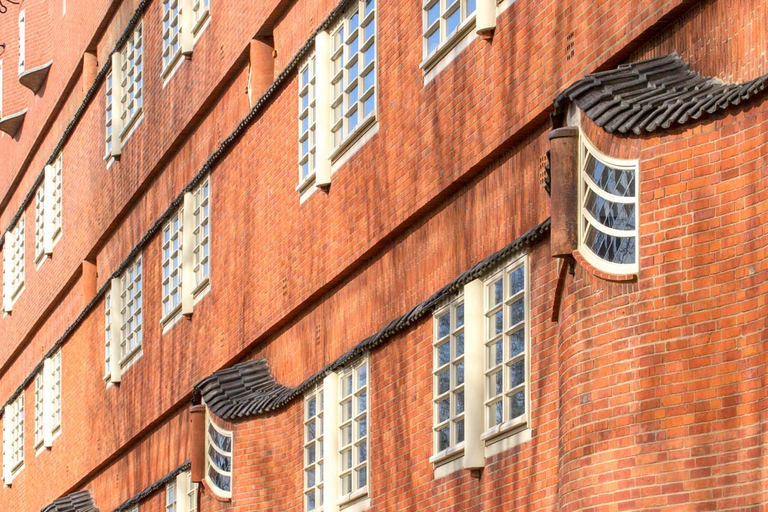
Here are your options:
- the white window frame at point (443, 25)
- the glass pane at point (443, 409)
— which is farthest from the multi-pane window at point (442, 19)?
the glass pane at point (443, 409)

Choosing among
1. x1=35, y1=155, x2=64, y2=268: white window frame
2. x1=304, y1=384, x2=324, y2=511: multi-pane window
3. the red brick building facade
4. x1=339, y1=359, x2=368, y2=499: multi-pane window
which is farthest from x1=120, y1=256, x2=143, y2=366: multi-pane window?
x1=339, y1=359, x2=368, y2=499: multi-pane window

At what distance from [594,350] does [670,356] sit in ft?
2.37

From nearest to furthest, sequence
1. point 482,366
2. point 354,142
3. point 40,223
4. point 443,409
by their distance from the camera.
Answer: point 482,366
point 443,409
point 354,142
point 40,223

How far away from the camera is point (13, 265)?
41.6 m

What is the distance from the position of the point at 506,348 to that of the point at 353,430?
3.80m

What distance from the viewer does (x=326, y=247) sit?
20.0 meters

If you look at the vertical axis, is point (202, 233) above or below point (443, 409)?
above

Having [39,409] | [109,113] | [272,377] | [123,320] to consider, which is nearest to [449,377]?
[272,377]

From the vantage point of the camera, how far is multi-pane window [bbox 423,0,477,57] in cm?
1664

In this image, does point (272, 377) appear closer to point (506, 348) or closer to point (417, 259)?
point (417, 259)

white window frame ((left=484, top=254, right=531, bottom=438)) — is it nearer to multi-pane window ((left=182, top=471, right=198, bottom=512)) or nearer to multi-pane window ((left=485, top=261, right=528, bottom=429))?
multi-pane window ((left=485, top=261, right=528, bottom=429))

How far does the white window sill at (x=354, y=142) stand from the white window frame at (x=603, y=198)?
5986 mm

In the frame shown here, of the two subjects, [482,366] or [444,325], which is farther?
[444,325]

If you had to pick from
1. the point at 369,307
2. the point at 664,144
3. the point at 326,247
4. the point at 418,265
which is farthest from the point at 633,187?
the point at 326,247
